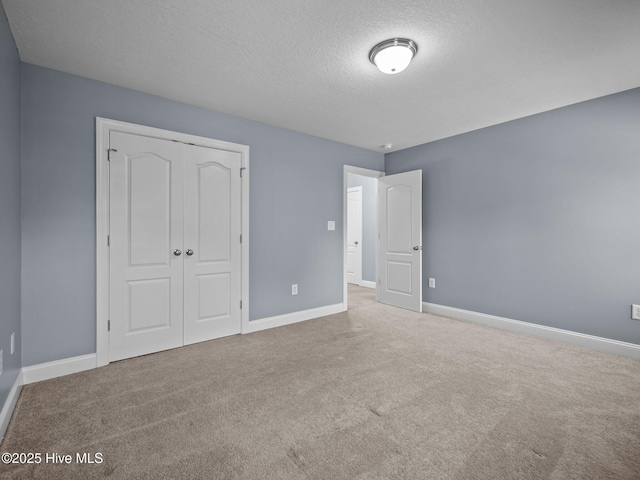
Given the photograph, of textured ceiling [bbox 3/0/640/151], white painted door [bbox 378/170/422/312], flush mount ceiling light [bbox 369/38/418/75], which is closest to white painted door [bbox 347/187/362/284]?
white painted door [bbox 378/170/422/312]

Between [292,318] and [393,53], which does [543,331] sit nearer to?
[292,318]

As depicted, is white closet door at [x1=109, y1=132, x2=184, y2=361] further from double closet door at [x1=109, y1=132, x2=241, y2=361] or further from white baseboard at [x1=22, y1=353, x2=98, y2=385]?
white baseboard at [x1=22, y1=353, x2=98, y2=385]

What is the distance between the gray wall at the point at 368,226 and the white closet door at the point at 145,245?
4.46 m

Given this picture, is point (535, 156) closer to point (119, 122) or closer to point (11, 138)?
point (119, 122)

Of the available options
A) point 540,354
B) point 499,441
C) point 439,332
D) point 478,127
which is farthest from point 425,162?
point 499,441

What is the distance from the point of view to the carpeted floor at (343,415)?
1.53 metres

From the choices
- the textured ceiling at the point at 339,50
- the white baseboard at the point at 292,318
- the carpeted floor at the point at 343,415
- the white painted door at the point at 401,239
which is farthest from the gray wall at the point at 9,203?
the white painted door at the point at 401,239

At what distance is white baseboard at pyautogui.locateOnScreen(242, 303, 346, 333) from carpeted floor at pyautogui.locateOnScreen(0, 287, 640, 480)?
0.54 metres

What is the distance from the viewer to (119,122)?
2768mm

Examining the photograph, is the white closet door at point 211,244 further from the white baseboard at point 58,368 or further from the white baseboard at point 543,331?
the white baseboard at point 543,331

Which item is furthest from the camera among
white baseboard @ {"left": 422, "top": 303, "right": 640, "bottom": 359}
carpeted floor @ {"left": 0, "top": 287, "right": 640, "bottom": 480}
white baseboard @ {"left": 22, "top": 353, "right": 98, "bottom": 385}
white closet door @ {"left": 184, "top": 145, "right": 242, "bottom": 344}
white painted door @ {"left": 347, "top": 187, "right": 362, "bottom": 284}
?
white painted door @ {"left": 347, "top": 187, "right": 362, "bottom": 284}

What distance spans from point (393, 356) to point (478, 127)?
306 centimetres

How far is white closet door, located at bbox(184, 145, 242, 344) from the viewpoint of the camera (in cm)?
319

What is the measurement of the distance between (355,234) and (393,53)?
16.9 ft
